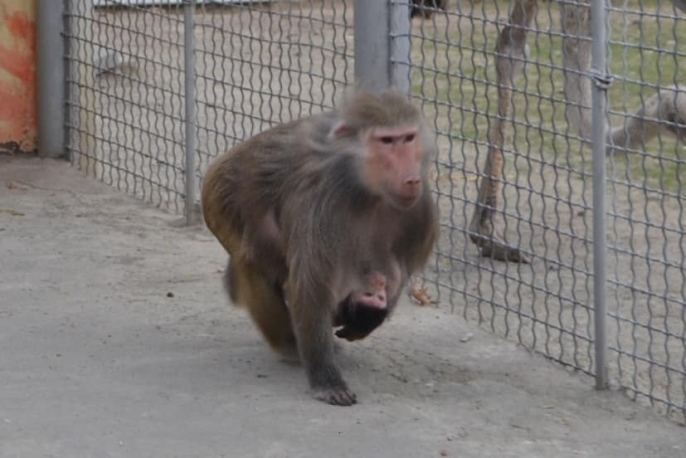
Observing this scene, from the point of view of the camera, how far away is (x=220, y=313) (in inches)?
224

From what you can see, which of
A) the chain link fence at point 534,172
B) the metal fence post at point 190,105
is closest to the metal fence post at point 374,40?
the chain link fence at point 534,172

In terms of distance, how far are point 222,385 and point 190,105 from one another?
2429 millimetres

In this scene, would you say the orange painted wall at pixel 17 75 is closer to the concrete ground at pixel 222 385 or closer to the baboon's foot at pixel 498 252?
the concrete ground at pixel 222 385

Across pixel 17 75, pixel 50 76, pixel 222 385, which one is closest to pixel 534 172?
pixel 50 76

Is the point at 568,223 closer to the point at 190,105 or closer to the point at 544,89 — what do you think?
the point at 190,105

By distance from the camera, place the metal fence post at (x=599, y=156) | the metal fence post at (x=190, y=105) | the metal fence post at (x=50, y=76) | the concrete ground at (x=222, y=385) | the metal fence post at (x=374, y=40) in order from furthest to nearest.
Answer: the metal fence post at (x=50, y=76) → the metal fence post at (x=190, y=105) → the metal fence post at (x=374, y=40) → the metal fence post at (x=599, y=156) → the concrete ground at (x=222, y=385)

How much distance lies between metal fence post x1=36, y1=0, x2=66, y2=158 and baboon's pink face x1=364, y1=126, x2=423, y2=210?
154 inches

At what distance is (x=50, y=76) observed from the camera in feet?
26.1

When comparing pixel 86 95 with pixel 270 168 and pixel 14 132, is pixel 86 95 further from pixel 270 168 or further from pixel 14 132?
pixel 270 168

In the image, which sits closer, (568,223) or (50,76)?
(568,223)

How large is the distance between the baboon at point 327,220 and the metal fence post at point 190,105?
1963 mm

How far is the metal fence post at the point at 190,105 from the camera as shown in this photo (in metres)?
6.87

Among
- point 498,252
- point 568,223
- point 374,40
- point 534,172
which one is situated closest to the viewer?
point 374,40

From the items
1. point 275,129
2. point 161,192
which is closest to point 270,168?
point 275,129
